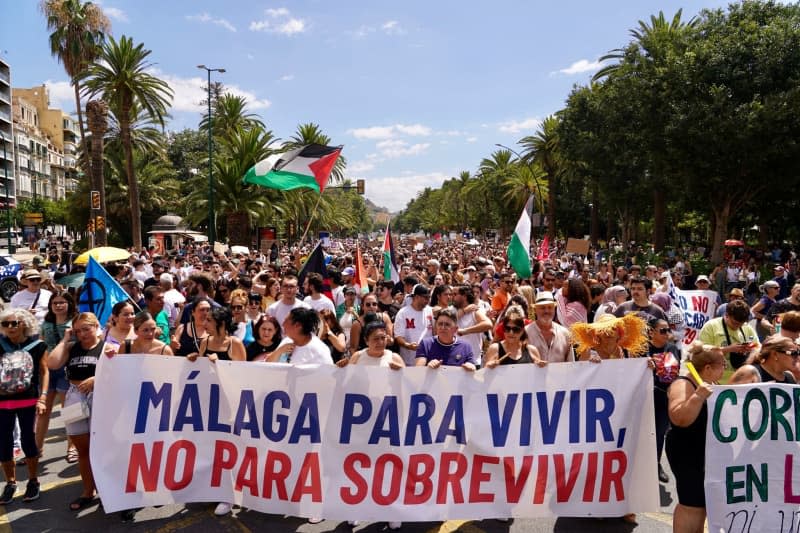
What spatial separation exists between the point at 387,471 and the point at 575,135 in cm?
3431

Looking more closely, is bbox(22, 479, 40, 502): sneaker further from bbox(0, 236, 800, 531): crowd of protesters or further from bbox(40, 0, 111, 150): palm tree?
bbox(40, 0, 111, 150): palm tree

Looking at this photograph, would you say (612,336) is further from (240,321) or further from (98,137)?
(98,137)

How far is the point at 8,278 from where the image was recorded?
18.7 meters

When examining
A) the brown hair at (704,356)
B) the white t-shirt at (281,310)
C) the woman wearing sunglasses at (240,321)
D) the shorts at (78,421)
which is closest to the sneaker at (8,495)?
the shorts at (78,421)

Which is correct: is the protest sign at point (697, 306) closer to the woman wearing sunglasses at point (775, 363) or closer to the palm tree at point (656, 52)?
the woman wearing sunglasses at point (775, 363)

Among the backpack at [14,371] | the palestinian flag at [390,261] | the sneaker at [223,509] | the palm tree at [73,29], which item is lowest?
the sneaker at [223,509]

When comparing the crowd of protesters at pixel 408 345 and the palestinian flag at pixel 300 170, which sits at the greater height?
the palestinian flag at pixel 300 170

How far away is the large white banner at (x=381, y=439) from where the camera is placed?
13.5 ft

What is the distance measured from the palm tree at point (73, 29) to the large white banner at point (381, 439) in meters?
34.8

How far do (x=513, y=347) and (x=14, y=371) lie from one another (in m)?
3.80

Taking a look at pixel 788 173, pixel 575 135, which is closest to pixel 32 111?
pixel 575 135

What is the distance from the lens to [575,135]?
116ft

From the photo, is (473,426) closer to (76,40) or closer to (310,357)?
(310,357)

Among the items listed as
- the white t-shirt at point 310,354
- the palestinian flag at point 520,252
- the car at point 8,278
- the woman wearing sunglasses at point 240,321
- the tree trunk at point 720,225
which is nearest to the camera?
the white t-shirt at point 310,354
